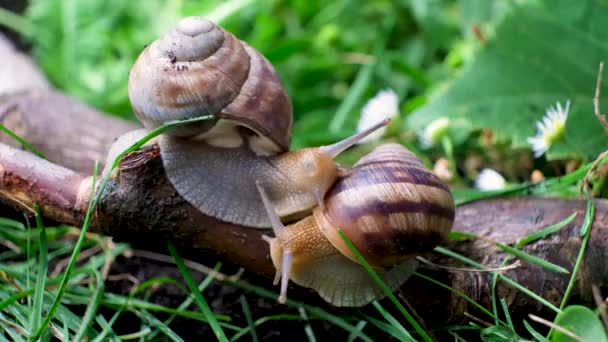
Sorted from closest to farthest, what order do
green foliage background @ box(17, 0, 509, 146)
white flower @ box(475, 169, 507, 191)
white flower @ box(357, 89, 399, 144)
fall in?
white flower @ box(475, 169, 507, 191) < white flower @ box(357, 89, 399, 144) < green foliage background @ box(17, 0, 509, 146)

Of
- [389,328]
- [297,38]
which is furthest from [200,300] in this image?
[297,38]

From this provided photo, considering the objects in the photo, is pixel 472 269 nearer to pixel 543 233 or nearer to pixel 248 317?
pixel 543 233

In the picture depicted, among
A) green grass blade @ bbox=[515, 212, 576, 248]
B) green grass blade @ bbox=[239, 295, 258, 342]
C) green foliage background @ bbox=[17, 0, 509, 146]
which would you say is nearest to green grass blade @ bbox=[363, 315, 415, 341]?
green grass blade @ bbox=[239, 295, 258, 342]

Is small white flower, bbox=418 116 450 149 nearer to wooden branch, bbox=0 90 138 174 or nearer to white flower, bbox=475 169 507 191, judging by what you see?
white flower, bbox=475 169 507 191

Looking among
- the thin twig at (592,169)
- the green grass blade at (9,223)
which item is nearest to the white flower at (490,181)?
the thin twig at (592,169)

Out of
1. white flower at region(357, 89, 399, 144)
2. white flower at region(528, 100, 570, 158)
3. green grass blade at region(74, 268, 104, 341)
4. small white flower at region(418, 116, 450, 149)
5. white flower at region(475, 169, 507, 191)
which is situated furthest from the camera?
white flower at region(357, 89, 399, 144)

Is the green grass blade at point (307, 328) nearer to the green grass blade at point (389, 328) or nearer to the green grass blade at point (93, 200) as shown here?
the green grass blade at point (389, 328)
